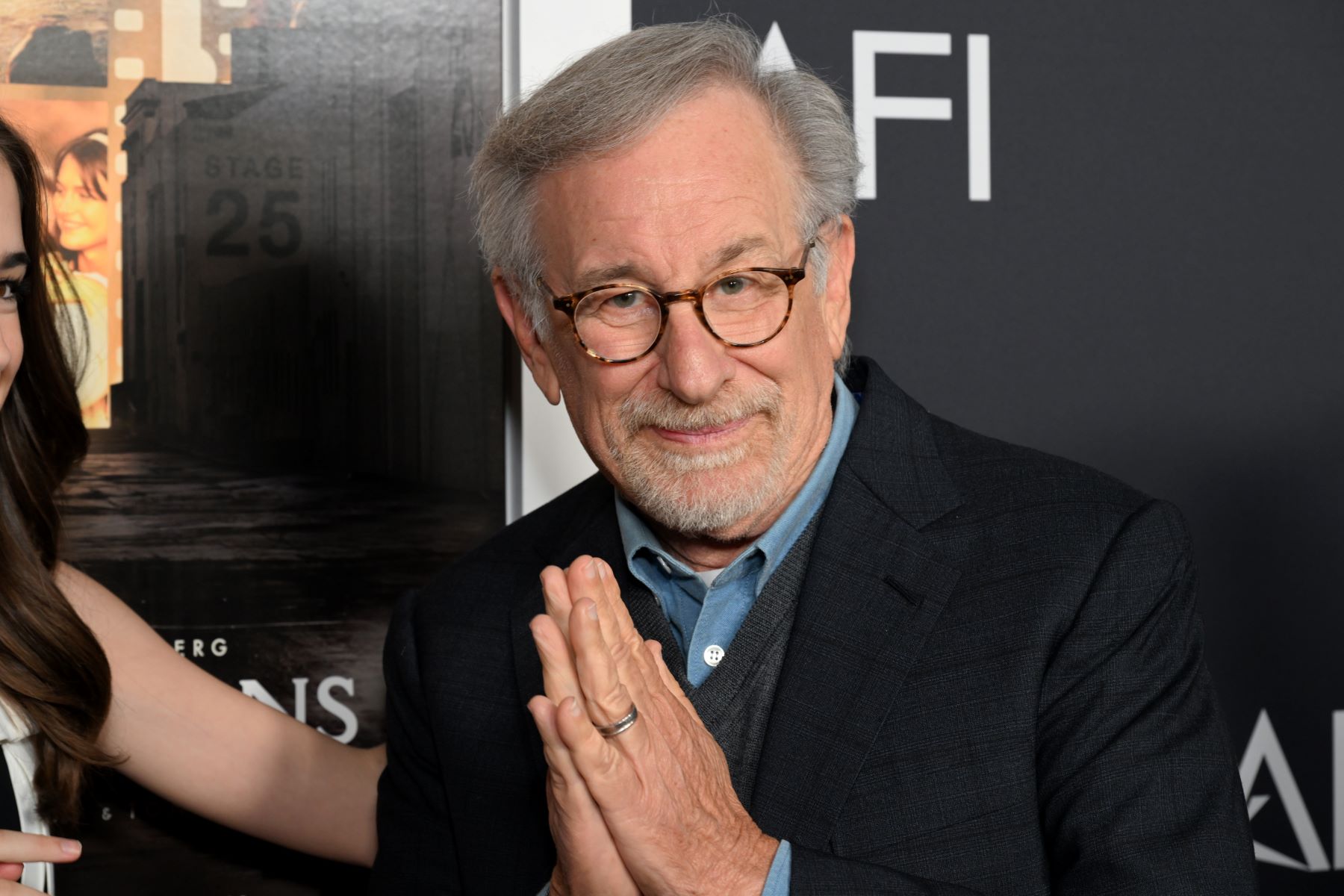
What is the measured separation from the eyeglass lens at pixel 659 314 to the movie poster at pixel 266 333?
556mm

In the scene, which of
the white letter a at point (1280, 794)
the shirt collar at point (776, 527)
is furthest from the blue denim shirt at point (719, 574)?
the white letter a at point (1280, 794)

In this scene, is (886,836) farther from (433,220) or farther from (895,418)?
(433,220)

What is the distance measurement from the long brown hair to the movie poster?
0.37 feet

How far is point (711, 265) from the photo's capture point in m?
1.35

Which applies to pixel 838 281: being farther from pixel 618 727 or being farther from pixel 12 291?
pixel 12 291

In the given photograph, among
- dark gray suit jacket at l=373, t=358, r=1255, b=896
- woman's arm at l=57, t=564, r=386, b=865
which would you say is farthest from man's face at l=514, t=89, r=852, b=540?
woman's arm at l=57, t=564, r=386, b=865

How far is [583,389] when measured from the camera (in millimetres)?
1444

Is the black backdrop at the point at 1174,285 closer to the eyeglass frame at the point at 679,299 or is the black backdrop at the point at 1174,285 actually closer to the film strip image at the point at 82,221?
the eyeglass frame at the point at 679,299

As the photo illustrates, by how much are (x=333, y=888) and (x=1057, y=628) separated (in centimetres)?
116

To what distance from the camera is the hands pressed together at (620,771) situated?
41.5 inches

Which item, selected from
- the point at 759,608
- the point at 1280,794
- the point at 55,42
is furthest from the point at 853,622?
the point at 55,42

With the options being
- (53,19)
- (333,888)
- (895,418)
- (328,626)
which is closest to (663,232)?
(895,418)

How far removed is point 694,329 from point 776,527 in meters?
0.26

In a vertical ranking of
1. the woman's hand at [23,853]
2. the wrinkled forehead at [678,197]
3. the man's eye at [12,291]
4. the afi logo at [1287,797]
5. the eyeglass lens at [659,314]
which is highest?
the wrinkled forehead at [678,197]
